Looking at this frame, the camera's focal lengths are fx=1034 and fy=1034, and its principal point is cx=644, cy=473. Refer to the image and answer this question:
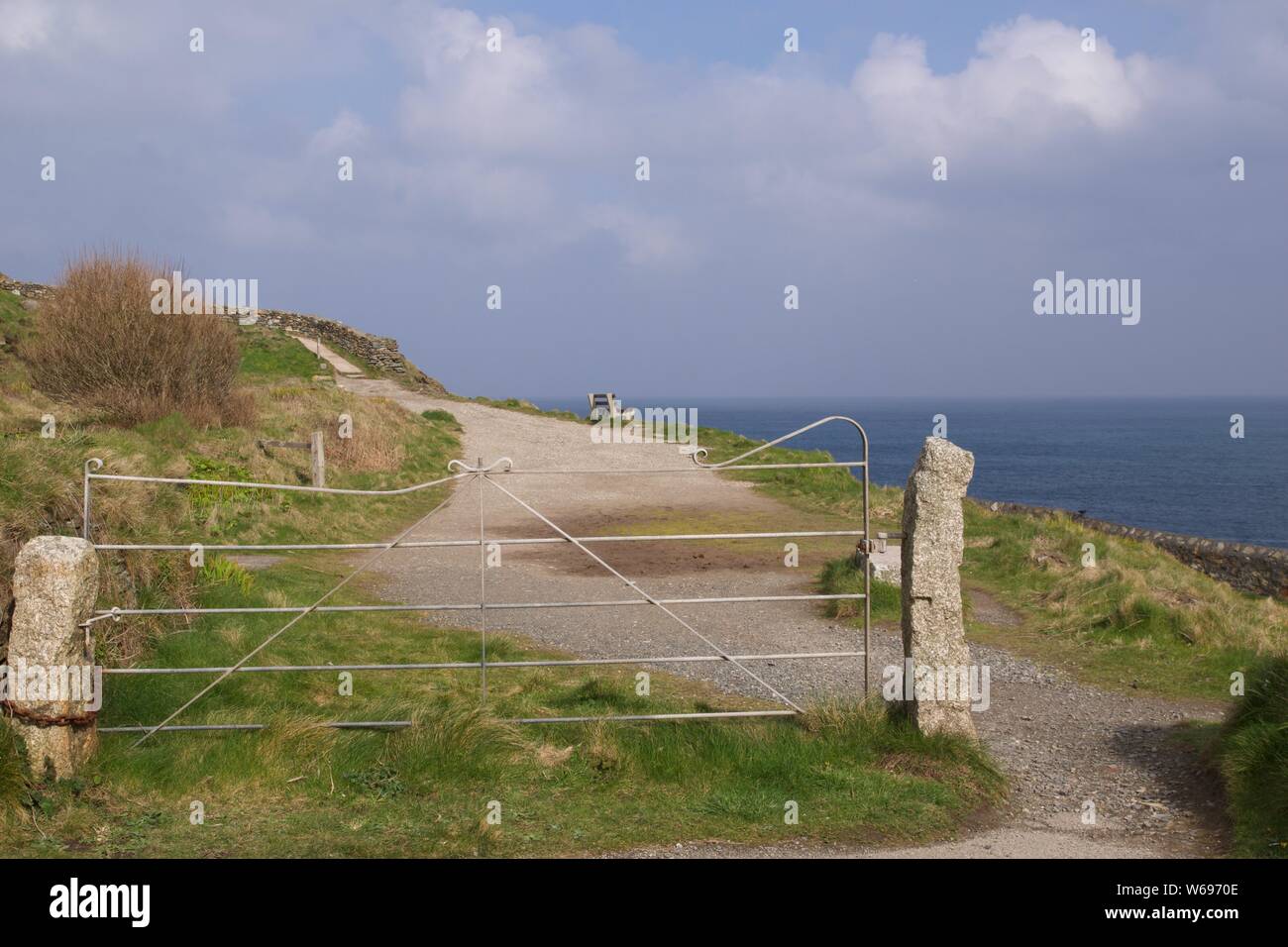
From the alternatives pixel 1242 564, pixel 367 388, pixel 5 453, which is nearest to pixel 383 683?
pixel 5 453

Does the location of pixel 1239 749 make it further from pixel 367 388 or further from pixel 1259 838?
pixel 367 388

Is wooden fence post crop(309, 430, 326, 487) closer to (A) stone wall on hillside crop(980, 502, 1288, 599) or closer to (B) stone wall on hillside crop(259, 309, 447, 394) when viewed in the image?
(A) stone wall on hillside crop(980, 502, 1288, 599)

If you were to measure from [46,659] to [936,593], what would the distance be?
495 cm

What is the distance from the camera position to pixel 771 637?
10977 mm

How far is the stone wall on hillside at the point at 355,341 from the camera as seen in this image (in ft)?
143

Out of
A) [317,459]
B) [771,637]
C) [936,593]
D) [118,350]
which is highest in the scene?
[118,350]

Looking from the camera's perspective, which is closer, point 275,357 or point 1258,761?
point 1258,761

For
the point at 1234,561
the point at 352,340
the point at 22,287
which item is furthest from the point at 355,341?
the point at 1234,561

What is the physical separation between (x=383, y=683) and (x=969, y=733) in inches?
193

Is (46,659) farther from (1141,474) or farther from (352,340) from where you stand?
(1141,474)

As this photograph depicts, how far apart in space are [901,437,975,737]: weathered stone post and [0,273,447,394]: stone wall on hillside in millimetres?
36346

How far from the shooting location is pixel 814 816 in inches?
216

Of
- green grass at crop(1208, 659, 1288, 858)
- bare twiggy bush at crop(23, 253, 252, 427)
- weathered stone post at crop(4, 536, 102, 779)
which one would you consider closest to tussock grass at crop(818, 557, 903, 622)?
green grass at crop(1208, 659, 1288, 858)

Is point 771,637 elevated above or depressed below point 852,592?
below
